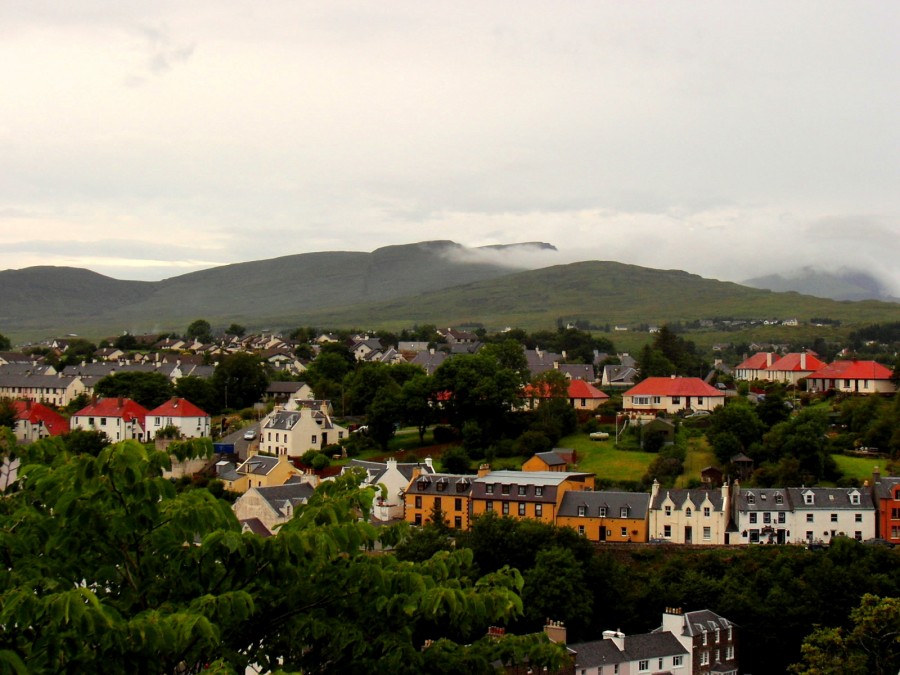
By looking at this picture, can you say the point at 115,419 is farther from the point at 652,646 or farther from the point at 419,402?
the point at 652,646

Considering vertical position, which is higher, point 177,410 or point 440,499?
point 177,410

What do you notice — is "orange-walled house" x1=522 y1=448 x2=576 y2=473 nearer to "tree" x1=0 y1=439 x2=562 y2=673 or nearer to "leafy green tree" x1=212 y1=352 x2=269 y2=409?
"leafy green tree" x1=212 y1=352 x2=269 y2=409

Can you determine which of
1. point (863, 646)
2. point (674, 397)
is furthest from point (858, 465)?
point (863, 646)

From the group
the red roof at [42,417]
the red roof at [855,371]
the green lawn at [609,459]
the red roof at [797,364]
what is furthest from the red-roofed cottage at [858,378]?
the red roof at [42,417]

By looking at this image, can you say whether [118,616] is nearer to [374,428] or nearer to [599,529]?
[599,529]

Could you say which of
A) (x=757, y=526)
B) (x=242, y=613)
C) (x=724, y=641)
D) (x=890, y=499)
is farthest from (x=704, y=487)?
(x=242, y=613)

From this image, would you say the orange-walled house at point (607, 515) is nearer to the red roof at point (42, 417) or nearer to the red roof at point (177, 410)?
the red roof at point (177, 410)

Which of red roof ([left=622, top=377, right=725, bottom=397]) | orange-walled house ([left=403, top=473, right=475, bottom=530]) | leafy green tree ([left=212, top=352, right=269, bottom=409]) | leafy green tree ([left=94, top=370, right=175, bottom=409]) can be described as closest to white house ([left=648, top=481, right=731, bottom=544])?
orange-walled house ([left=403, top=473, right=475, bottom=530])
